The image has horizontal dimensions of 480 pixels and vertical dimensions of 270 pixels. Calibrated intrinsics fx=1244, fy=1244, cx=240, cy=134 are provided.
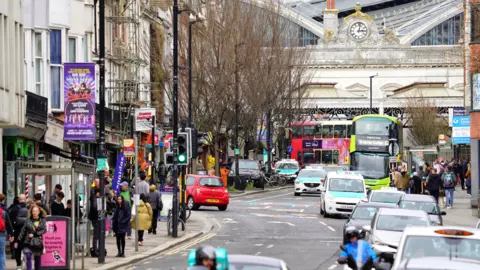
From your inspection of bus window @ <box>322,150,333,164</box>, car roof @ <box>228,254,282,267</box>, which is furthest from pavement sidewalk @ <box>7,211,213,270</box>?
bus window @ <box>322,150,333,164</box>

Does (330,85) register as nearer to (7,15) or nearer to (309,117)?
(309,117)

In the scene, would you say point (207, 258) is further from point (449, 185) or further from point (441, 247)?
point (449, 185)

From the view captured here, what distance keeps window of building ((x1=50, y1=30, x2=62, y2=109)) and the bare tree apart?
8948 cm

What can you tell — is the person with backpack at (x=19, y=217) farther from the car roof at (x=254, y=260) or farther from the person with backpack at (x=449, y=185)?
the person with backpack at (x=449, y=185)

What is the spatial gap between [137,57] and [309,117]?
165ft

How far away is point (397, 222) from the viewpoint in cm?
2748

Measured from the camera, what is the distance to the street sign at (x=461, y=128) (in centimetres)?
5267

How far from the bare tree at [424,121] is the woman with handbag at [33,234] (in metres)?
Answer: 109

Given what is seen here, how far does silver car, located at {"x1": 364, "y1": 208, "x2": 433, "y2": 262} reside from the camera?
26453 mm

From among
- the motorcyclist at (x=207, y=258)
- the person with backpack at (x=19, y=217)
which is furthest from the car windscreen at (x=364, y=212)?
the motorcyclist at (x=207, y=258)

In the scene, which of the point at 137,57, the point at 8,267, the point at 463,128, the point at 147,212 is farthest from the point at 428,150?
the point at 8,267

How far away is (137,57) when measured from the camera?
64.9 meters

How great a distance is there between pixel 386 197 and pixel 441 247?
2299 centimetres

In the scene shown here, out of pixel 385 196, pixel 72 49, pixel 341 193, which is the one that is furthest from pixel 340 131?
pixel 385 196
